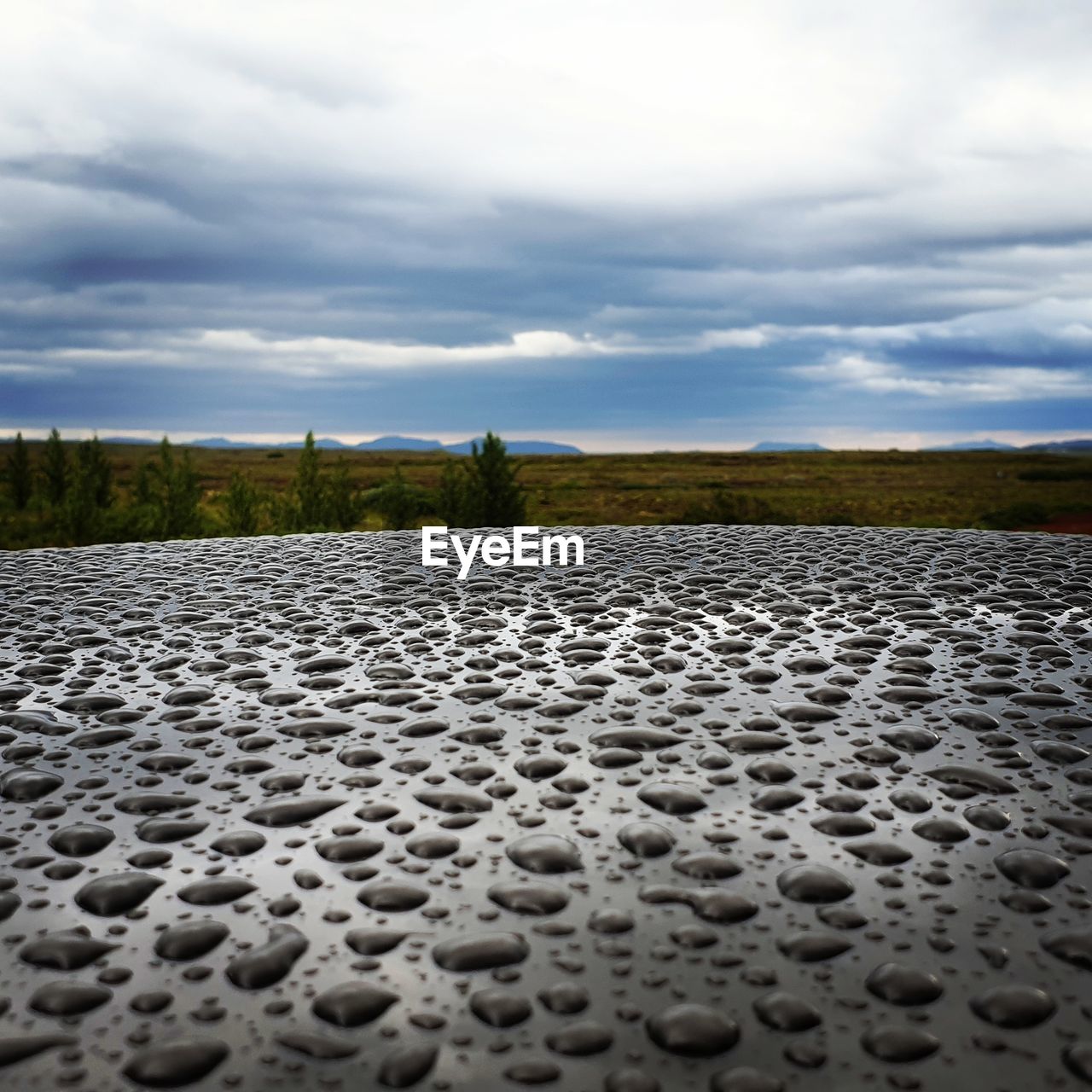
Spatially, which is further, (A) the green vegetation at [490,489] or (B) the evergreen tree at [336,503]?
(B) the evergreen tree at [336,503]

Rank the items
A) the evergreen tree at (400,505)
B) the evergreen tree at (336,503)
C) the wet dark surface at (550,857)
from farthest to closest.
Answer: the evergreen tree at (400,505) < the evergreen tree at (336,503) < the wet dark surface at (550,857)

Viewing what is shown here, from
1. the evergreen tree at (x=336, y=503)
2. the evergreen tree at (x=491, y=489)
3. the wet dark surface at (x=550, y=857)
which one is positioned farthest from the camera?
the evergreen tree at (x=336, y=503)

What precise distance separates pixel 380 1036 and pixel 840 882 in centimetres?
62

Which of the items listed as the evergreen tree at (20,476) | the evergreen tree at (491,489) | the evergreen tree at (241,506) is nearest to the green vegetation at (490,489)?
the evergreen tree at (491,489)

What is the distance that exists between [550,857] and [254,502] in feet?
47.9

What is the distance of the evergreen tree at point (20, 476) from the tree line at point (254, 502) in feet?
10.8

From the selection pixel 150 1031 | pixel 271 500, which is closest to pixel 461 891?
pixel 150 1031

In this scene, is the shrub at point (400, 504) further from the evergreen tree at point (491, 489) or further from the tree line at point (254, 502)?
the evergreen tree at point (491, 489)

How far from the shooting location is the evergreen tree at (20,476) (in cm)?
2220

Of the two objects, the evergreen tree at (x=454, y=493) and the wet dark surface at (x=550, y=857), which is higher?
the evergreen tree at (x=454, y=493)

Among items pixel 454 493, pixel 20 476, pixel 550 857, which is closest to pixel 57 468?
pixel 20 476

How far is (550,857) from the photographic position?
1.25m

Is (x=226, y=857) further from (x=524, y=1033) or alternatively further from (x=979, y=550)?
(x=979, y=550)

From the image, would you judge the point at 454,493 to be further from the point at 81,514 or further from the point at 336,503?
the point at 81,514
